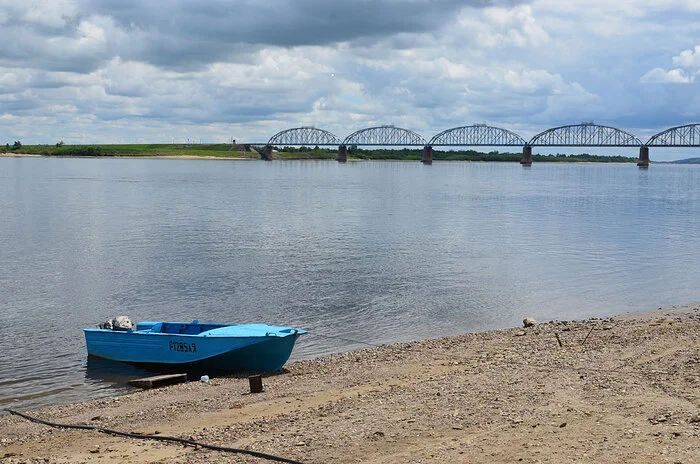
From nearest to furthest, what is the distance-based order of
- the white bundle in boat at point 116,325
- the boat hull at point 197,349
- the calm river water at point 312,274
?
the boat hull at point 197,349, the white bundle in boat at point 116,325, the calm river water at point 312,274

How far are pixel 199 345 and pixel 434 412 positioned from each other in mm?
8708

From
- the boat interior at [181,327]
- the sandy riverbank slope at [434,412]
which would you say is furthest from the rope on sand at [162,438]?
the boat interior at [181,327]

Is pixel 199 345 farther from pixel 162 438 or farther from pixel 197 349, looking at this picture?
pixel 162 438

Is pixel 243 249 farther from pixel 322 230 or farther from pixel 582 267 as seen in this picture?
pixel 582 267

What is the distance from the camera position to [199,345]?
2139 cm

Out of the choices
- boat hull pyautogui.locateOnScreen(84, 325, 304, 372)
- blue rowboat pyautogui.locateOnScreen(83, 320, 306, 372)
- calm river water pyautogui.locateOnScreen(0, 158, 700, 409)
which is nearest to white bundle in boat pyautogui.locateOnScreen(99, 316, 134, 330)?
blue rowboat pyautogui.locateOnScreen(83, 320, 306, 372)

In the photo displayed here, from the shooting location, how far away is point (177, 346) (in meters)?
21.7

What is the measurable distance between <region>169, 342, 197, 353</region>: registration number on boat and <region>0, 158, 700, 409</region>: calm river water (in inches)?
64.4

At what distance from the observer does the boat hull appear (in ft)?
68.4

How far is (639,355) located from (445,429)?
7531 mm

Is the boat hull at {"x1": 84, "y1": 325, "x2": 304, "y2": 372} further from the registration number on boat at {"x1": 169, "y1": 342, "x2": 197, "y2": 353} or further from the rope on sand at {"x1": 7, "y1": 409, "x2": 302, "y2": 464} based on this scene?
the rope on sand at {"x1": 7, "y1": 409, "x2": 302, "y2": 464}

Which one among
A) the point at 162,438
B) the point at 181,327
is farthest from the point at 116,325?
the point at 162,438

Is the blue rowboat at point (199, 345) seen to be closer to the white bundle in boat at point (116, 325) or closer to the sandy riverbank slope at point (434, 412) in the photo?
the white bundle in boat at point (116, 325)

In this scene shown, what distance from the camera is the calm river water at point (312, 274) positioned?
2594 centimetres
